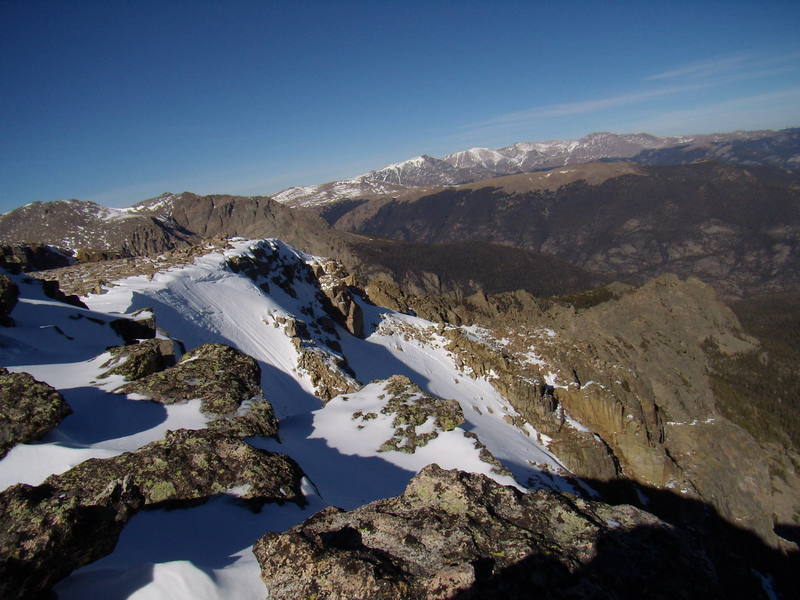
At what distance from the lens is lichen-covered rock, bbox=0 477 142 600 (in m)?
3.78

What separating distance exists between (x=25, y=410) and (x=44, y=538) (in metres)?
5.74

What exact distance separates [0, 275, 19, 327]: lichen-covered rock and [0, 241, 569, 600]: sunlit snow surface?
1.98ft

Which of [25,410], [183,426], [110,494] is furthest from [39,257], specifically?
[110,494]

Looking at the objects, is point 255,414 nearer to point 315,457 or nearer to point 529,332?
point 315,457

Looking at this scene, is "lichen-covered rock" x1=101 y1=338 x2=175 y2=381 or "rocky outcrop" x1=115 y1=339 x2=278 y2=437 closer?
"rocky outcrop" x1=115 y1=339 x2=278 y2=437

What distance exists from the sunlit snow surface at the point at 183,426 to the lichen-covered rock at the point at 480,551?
0.73 meters

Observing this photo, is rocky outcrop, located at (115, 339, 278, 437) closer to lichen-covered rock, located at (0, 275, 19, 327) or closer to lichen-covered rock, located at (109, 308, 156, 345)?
lichen-covered rock, located at (109, 308, 156, 345)

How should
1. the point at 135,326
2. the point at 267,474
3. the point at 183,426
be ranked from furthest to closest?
the point at 135,326
the point at 183,426
the point at 267,474

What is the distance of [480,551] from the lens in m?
5.07

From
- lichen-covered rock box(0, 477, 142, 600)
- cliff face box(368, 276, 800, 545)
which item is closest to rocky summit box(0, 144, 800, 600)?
lichen-covered rock box(0, 477, 142, 600)

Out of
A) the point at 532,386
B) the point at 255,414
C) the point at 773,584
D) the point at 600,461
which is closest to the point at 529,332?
the point at 532,386

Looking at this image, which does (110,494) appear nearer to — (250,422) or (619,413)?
(250,422)

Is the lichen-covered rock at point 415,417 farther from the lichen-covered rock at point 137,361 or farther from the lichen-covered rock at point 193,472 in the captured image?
the lichen-covered rock at point 137,361

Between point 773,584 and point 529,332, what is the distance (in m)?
35.0
